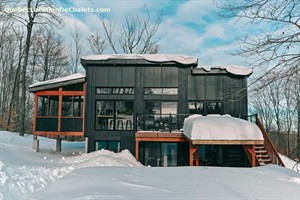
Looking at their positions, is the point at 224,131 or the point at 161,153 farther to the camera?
the point at 161,153

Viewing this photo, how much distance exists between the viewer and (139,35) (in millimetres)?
27875

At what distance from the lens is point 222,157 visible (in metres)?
14.1

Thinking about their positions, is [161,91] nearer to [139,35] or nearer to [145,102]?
[145,102]

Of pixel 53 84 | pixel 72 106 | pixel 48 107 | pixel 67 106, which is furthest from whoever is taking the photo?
pixel 67 106

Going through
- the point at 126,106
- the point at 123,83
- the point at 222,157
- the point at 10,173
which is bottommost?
the point at 222,157

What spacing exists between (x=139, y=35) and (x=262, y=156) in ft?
65.6

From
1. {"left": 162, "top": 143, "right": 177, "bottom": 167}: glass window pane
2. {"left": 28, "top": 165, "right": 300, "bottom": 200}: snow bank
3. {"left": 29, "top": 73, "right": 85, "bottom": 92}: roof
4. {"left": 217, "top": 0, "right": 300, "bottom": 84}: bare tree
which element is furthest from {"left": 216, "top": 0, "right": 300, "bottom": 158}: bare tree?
{"left": 29, "top": 73, "right": 85, "bottom": 92}: roof

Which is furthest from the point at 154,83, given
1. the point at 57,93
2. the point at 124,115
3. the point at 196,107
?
the point at 57,93

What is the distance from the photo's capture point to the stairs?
10789 millimetres

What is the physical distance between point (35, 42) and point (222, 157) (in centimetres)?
2287

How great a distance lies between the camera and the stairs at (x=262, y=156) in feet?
35.4

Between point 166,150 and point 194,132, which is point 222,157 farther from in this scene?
point 194,132

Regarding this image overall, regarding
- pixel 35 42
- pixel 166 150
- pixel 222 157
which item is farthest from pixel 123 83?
pixel 35 42

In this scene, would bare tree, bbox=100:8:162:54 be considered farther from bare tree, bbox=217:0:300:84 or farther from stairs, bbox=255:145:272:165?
bare tree, bbox=217:0:300:84
